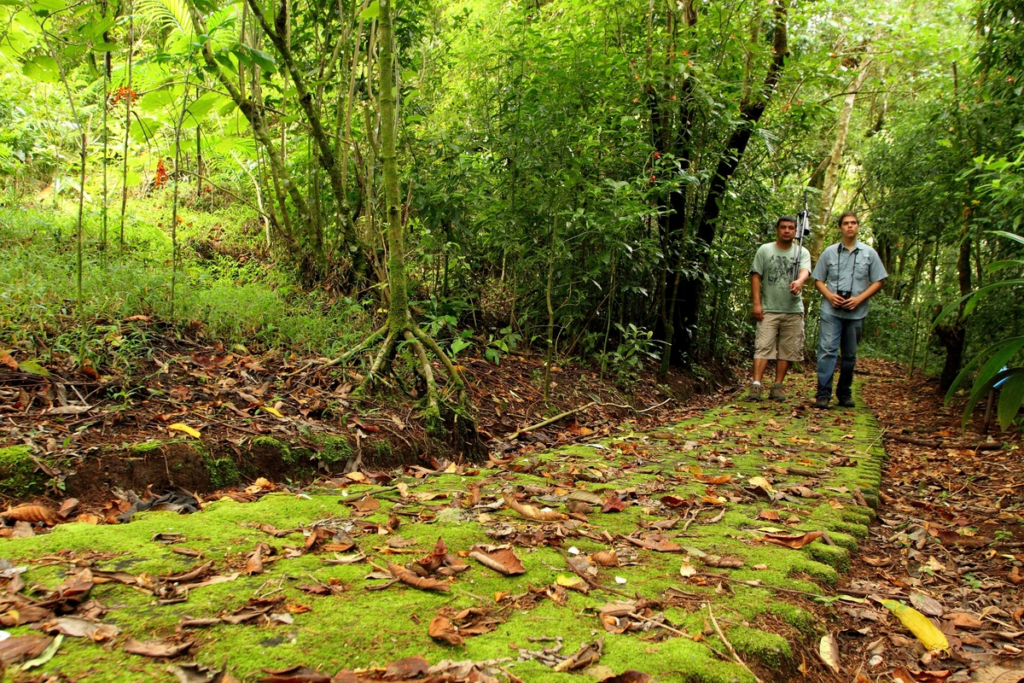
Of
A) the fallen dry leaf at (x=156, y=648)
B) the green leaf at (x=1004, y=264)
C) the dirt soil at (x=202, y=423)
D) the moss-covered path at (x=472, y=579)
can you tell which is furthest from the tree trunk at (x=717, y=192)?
the fallen dry leaf at (x=156, y=648)

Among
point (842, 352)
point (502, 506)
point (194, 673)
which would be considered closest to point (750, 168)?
point (842, 352)

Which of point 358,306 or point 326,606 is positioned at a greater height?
point 358,306

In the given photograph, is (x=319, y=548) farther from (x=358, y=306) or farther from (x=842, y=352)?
(x=842, y=352)

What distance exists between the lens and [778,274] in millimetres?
6977

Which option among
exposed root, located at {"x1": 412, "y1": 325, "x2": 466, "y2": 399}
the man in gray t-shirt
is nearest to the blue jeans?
the man in gray t-shirt

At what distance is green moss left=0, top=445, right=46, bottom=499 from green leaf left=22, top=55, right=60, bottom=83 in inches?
88.5

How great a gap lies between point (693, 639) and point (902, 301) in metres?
19.8

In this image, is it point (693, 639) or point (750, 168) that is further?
point (750, 168)

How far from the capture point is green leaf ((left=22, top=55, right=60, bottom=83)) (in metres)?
3.65

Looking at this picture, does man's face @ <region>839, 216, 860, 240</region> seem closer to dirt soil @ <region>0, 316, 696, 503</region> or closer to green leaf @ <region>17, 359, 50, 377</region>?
A: dirt soil @ <region>0, 316, 696, 503</region>

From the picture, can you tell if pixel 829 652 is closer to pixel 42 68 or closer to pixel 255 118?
pixel 42 68

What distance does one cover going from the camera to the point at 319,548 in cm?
207

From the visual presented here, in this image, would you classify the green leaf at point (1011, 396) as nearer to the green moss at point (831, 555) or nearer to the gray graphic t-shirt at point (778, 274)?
the green moss at point (831, 555)

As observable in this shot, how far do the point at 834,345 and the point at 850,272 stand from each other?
0.72 metres
